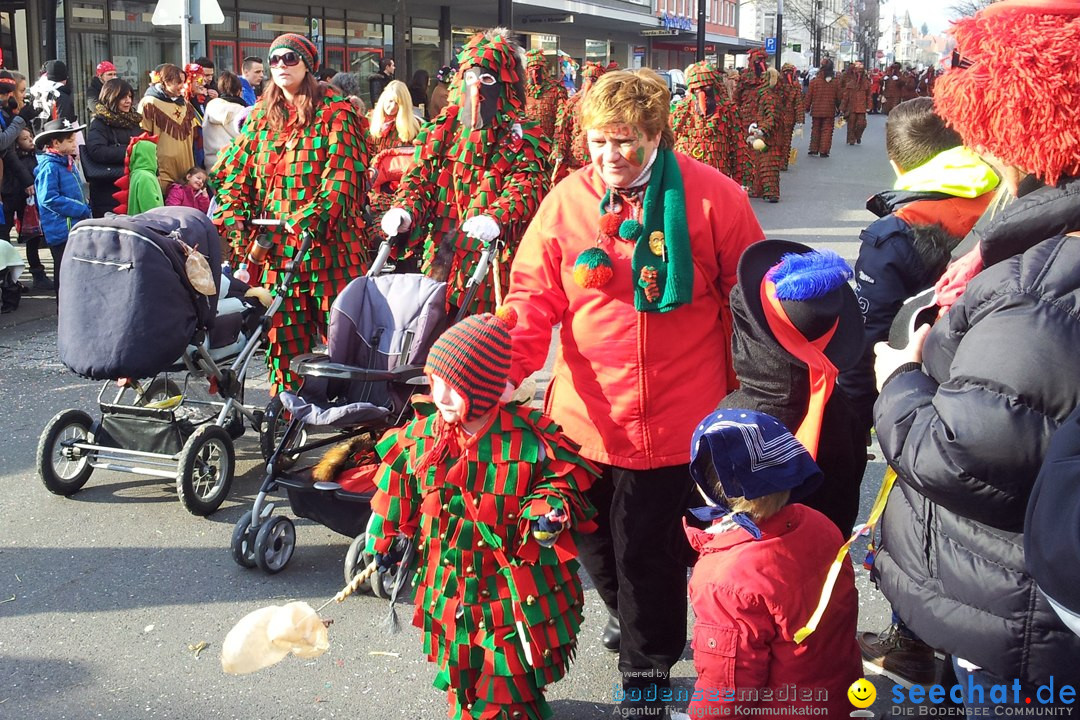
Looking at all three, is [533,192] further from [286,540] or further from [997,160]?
[997,160]

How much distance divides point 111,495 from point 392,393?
67.4 inches

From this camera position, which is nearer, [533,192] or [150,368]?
[150,368]

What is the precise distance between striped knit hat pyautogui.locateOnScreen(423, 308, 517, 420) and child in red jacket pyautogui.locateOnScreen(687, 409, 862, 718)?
0.61 metres

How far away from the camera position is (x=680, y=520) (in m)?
3.40

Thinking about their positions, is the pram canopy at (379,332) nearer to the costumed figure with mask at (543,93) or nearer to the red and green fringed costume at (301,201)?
Result: the red and green fringed costume at (301,201)

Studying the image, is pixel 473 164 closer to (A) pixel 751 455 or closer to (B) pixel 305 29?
(A) pixel 751 455

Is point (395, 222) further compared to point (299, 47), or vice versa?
point (299, 47)

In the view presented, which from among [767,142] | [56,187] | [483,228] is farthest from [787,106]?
[483,228]

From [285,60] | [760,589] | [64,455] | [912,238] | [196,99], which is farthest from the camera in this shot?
[196,99]

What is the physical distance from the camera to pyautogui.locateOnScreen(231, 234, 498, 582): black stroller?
444cm

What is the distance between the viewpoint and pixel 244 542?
450 centimetres

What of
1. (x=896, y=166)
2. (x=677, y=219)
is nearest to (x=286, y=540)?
(x=677, y=219)

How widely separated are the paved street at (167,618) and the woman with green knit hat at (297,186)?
0.90 meters

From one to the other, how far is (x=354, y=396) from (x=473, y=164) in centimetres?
135
